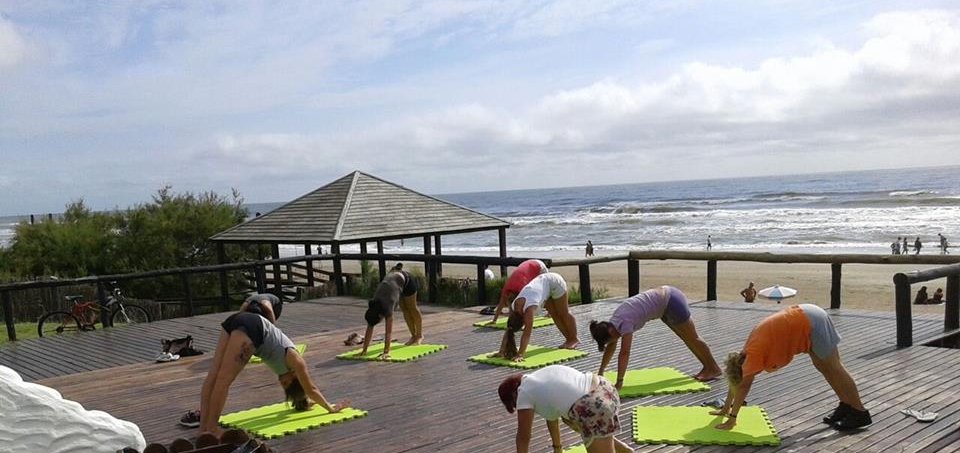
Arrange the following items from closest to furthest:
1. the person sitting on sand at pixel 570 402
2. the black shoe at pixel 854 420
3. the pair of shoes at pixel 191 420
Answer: the person sitting on sand at pixel 570 402
the black shoe at pixel 854 420
the pair of shoes at pixel 191 420

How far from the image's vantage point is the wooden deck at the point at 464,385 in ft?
18.9

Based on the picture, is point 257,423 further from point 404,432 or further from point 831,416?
point 831,416

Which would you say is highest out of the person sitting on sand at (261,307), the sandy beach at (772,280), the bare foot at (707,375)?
the person sitting on sand at (261,307)

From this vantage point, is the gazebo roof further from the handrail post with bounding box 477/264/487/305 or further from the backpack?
the backpack

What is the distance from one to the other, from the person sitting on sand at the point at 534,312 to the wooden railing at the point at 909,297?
343 centimetres

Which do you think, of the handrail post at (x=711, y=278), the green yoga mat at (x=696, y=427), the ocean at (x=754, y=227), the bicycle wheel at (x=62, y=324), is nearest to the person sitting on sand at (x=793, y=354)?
the green yoga mat at (x=696, y=427)

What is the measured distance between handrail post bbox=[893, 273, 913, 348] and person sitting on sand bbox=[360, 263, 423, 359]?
533 cm

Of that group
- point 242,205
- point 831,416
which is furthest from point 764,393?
point 242,205

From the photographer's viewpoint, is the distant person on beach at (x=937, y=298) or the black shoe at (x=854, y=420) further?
the distant person on beach at (x=937, y=298)

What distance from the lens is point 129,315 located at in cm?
1428

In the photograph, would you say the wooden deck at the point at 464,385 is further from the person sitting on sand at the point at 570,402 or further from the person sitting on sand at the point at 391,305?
the person sitting on sand at the point at 570,402

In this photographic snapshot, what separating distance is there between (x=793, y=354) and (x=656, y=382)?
6.17ft

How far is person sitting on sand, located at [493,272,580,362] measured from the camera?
27.0ft

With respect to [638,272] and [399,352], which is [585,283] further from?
[399,352]
